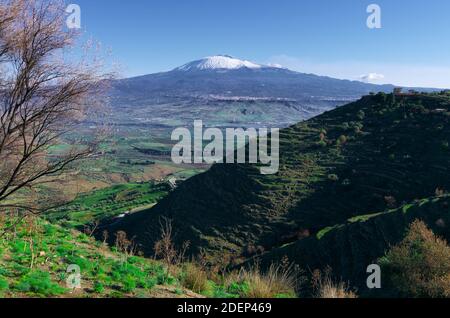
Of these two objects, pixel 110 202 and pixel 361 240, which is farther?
pixel 110 202

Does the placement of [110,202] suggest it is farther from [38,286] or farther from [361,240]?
[38,286]

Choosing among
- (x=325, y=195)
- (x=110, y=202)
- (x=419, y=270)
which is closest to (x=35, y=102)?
(x=419, y=270)

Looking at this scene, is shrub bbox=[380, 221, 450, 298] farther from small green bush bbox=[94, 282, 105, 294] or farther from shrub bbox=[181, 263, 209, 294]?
small green bush bbox=[94, 282, 105, 294]

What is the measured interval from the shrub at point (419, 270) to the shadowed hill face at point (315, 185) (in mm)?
12928

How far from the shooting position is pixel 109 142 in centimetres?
991

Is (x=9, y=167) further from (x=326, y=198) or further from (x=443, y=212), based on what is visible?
(x=326, y=198)

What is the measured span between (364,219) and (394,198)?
8.57 meters

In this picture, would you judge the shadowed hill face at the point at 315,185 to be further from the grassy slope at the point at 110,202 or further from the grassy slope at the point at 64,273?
the grassy slope at the point at 64,273

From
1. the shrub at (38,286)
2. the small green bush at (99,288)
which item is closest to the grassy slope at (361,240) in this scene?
the small green bush at (99,288)

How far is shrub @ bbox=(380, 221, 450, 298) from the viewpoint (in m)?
10.2

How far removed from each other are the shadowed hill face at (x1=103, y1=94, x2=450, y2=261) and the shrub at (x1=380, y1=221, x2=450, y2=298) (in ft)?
42.4

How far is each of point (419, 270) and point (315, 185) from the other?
Result: 70.1ft

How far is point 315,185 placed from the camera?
32719mm

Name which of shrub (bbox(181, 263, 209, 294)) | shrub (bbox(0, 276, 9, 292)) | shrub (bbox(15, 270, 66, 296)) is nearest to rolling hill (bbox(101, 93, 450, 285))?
shrub (bbox(181, 263, 209, 294))
